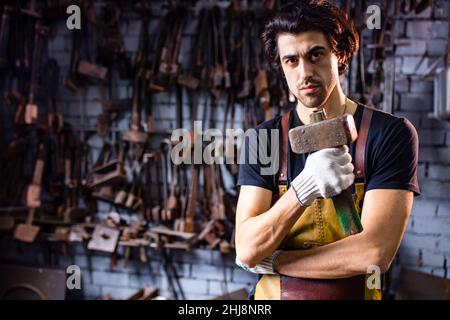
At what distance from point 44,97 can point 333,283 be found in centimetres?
294

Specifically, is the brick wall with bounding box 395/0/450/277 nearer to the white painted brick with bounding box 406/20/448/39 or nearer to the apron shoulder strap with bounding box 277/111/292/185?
the white painted brick with bounding box 406/20/448/39

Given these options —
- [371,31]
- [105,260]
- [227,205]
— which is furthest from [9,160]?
[371,31]

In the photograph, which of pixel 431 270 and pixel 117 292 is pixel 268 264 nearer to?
pixel 431 270

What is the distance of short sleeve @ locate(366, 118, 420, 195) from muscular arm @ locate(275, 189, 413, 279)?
21 mm

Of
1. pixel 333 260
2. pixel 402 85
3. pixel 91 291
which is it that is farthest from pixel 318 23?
pixel 91 291

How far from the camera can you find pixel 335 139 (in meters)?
1.07

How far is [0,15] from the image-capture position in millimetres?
3443

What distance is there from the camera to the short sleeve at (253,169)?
128 cm

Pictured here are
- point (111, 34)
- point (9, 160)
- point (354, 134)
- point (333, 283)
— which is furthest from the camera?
point (9, 160)

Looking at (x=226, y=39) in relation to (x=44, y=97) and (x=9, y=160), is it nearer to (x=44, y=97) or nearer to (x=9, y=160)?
(x=44, y=97)

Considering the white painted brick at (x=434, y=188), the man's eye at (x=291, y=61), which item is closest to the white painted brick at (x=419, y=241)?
the white painted brick at (x=434, y=188)

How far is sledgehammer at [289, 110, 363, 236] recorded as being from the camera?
1.05 metres

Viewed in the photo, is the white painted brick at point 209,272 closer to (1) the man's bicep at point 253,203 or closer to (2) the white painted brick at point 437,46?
(2) the white painted brick at point 437,46

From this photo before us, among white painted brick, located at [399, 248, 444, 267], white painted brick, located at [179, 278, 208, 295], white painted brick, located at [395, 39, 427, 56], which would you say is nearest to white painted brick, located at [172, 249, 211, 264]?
white painted brick, located at [179, 278, 208, 295]
